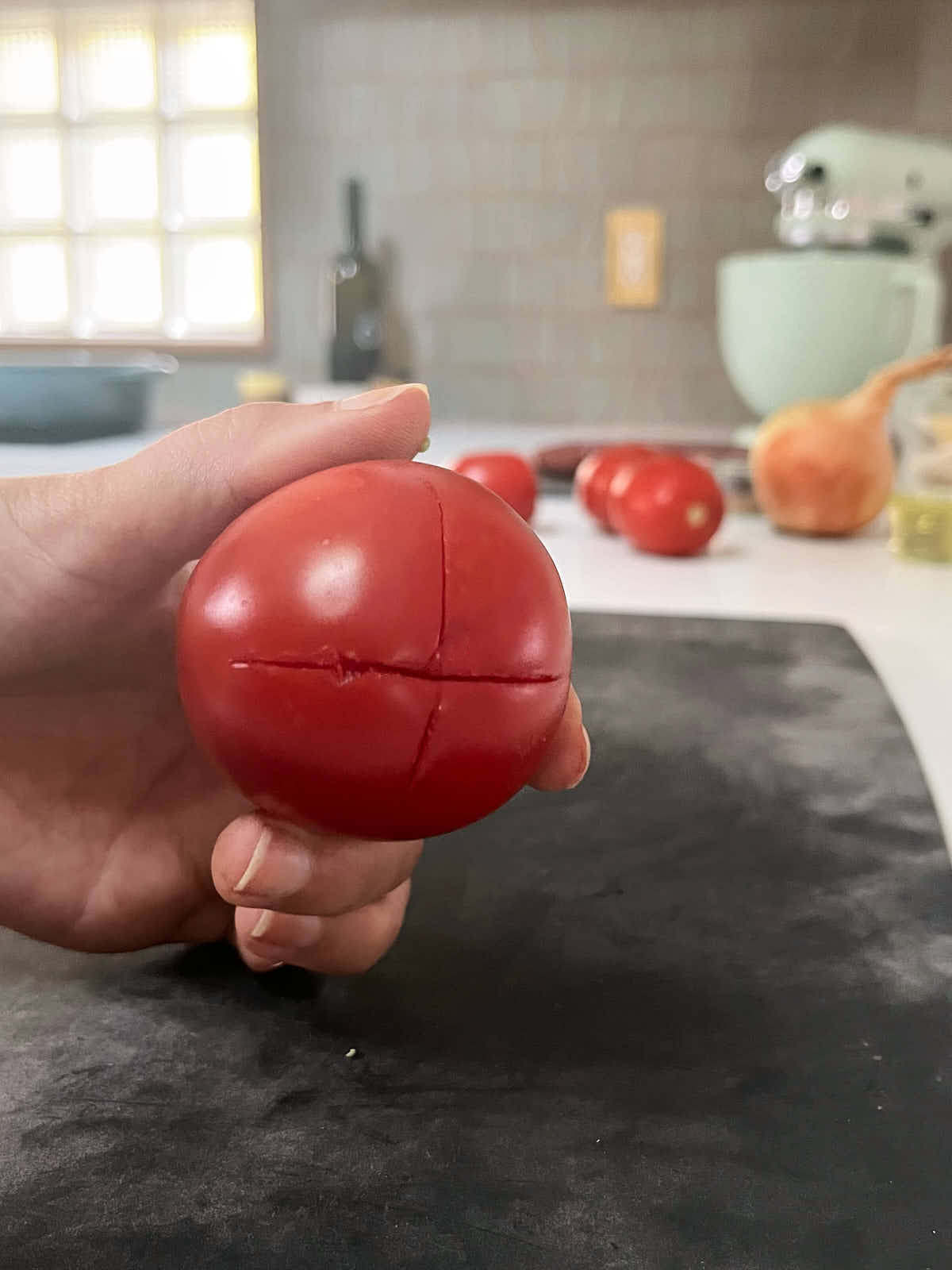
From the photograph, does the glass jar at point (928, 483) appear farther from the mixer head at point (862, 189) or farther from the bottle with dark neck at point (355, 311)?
the bottle with dark neck at point (355, 311)

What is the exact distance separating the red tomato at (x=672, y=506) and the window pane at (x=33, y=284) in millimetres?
1856

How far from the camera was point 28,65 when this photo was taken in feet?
8.31

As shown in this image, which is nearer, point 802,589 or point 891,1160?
point 891,1160

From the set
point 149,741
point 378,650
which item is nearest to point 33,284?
point 149,741

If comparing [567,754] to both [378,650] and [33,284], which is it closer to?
[378,650]

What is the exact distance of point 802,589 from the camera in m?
1.13

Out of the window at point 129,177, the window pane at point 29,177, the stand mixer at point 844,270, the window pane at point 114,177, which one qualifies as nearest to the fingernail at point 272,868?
the stand mixer at point 844,270

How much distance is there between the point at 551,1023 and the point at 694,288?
1.92 meters

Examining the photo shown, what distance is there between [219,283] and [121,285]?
0.23m

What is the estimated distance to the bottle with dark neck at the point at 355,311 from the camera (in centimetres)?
223

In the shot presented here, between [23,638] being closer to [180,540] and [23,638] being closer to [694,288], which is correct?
[180,540]

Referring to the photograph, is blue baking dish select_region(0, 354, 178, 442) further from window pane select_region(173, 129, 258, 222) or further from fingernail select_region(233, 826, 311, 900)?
fingernail select_region(233, 826, 311, 900)

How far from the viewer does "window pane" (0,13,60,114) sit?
2.48 metres

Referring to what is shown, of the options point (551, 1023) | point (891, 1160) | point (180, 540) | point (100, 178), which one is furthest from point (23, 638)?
point (100, 178)
